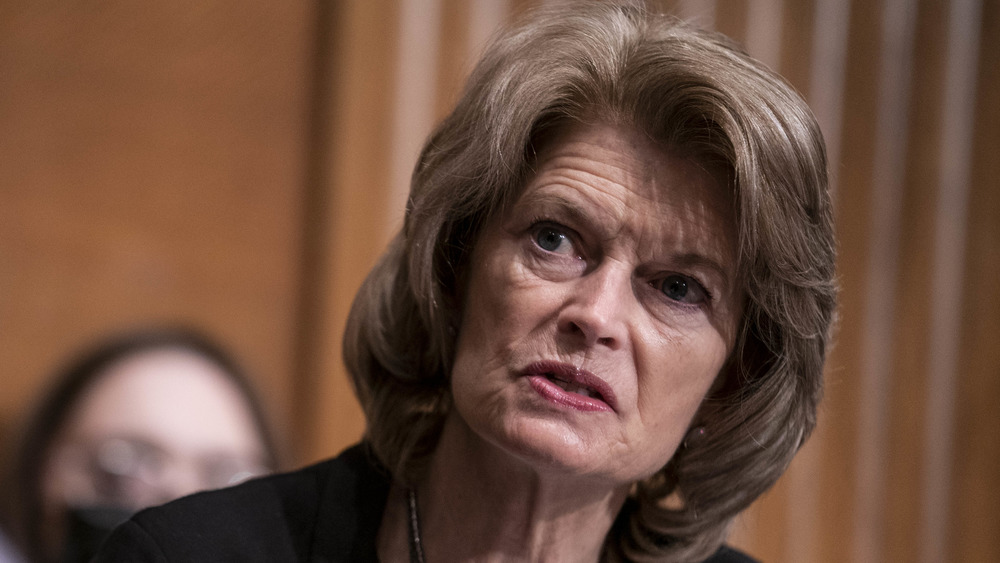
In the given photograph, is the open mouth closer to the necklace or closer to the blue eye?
the blue eye

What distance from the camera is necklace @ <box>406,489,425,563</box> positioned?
128 centimetres

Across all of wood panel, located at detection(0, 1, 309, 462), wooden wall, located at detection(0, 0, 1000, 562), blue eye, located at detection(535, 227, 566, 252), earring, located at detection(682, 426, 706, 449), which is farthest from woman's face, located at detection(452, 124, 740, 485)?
wood panel, located at detection(0, 1, 309, 462)

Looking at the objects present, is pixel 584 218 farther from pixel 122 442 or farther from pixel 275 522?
pixel 122 442

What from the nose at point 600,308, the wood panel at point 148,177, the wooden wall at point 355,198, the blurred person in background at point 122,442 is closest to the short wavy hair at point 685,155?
the nose at point 600,308

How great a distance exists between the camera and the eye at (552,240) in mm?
1237

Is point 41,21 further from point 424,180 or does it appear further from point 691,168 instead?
point 691,168

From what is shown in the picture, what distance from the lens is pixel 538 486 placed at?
4.13 feet

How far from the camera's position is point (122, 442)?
2.02 m

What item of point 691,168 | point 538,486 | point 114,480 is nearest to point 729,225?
point 691,168

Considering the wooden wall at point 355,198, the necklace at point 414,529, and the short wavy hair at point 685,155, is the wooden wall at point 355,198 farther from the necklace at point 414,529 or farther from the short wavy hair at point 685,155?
the necklace at point 414,529

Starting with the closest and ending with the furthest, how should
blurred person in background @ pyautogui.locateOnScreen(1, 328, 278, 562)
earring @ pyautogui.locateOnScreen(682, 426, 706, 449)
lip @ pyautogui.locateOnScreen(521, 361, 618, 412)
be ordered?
1. lip @ pyautogui.locateOnScreen(521, 361, 618, 412)
2. earring @ pyautogui.locateOnScreen(682, 426, 706, 449)
3. blurred person in background @ pyautogui.locateOnScreen(1, 328, 278, 562)

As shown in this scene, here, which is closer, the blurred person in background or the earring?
the earring

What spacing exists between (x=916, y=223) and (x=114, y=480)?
248 cm

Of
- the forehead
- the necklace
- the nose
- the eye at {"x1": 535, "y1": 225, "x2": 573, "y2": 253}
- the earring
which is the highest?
the forehead
